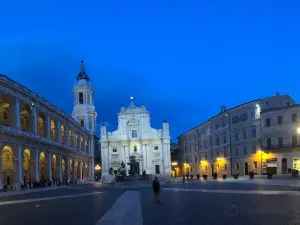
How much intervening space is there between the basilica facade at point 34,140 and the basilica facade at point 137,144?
6.69 metres

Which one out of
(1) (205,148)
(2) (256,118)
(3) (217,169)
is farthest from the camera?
(1) (205,148)

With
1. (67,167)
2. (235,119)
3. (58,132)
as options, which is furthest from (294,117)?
(67,167)

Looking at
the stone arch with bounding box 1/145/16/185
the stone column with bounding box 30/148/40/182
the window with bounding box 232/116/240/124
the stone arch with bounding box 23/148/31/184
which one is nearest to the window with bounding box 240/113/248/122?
the window with bounding box 232/116/240/124

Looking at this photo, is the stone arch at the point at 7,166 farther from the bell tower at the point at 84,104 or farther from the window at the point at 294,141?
the bell tower at the point at 84,104

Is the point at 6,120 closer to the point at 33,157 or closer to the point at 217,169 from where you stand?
the point at 33,157

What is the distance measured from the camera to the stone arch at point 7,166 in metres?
53.3

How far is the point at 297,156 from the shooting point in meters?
63.0

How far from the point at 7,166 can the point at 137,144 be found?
60.8 m

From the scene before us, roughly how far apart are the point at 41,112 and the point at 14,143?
1550 cm

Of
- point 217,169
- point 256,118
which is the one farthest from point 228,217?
point 217,169

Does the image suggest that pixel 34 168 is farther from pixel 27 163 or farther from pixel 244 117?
pixel 244 117

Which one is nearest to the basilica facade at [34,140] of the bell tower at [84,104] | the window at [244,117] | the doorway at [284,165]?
the bell tower at [84,104]

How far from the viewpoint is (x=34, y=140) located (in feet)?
192

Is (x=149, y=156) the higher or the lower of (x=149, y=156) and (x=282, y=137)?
the lower
